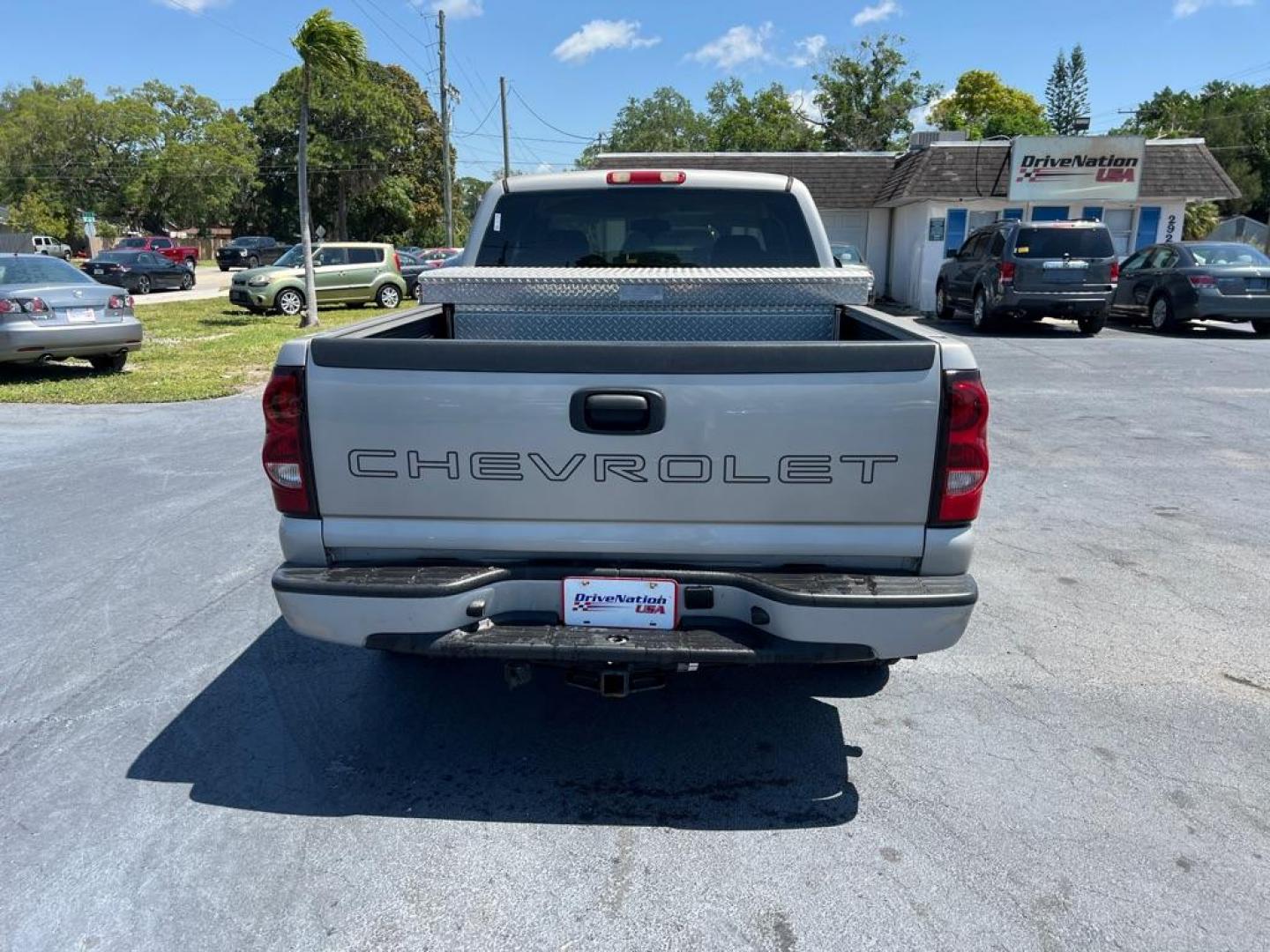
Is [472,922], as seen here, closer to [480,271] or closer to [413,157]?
[480,271]

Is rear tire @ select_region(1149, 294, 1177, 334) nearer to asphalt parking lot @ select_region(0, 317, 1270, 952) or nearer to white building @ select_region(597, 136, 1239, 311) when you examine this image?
white building @ select_region(597, 136, 1239, 311)

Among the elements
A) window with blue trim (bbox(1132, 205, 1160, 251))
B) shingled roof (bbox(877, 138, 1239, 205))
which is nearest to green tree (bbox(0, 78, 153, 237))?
shingled roof (bbox(877, 138, 1239, 205))

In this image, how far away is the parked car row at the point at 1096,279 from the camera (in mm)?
16016

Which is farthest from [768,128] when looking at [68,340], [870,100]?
[68,340]

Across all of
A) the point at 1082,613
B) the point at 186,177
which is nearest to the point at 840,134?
the point at 186,177

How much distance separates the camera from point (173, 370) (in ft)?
42.4

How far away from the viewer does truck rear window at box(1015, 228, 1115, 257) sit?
16250mm

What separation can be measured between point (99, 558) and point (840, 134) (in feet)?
165

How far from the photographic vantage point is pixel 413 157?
56781 mm

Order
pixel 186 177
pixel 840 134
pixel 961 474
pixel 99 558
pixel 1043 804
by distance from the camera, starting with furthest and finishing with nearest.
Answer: pixel 186 177 → pixel 840 134 → pixel 99 558 → pixel 1043 804 → pixel 961 474

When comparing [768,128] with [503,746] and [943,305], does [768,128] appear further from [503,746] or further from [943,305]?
[503,746]

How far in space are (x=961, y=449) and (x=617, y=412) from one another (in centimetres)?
108

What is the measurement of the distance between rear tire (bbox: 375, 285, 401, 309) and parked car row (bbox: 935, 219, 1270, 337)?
548 inches

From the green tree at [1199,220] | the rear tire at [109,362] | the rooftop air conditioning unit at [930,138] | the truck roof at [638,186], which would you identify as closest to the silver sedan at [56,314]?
the rear tire at [109,362]
